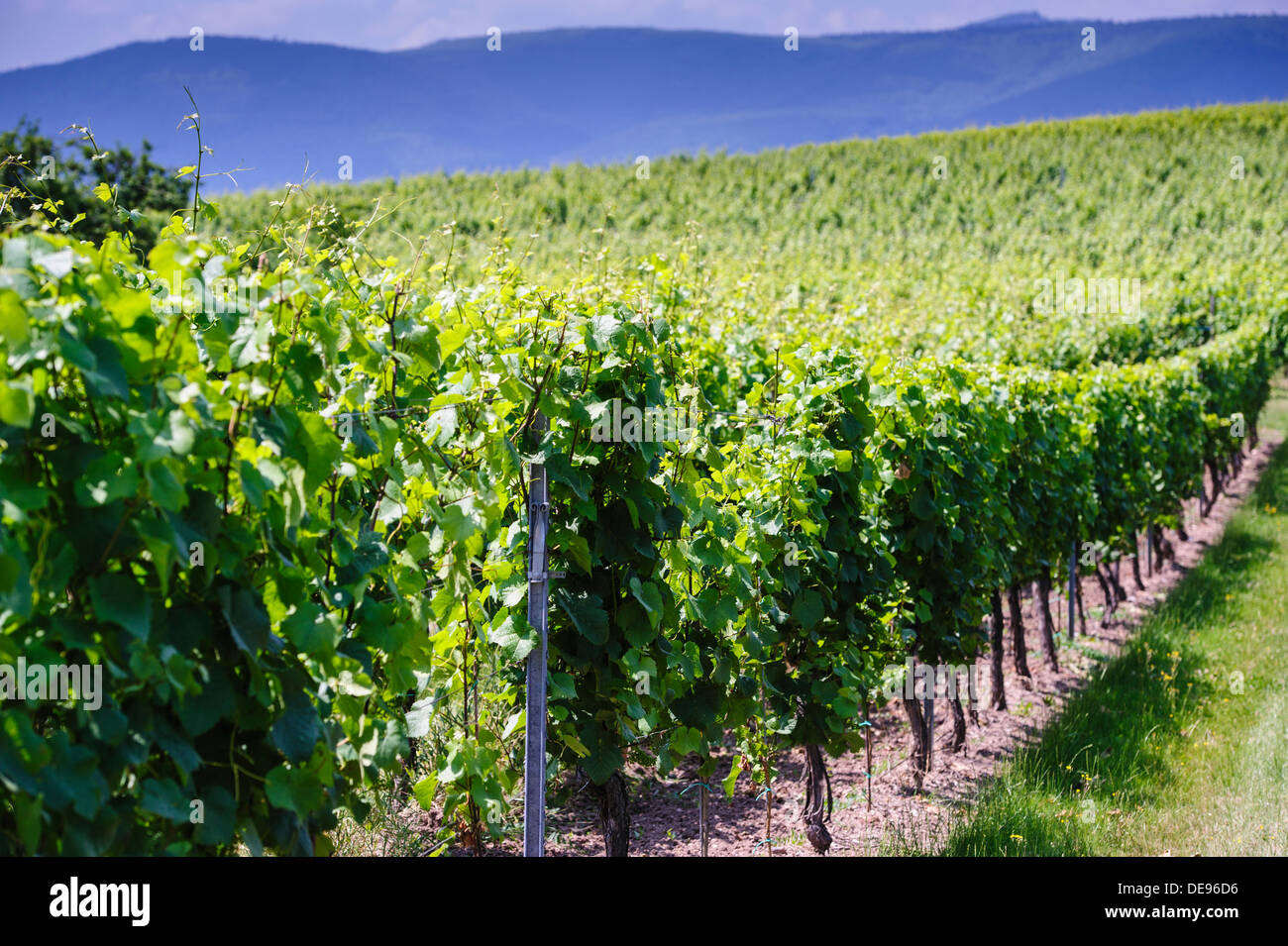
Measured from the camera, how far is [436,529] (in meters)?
2.43

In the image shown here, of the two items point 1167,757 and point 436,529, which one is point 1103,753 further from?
point 436,529

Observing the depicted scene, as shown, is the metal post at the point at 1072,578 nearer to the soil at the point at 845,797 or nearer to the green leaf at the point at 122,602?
the soil at the point at 845,797

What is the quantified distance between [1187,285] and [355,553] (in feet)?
73.1

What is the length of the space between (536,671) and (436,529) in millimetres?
524

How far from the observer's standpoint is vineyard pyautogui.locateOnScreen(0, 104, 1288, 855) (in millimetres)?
1409

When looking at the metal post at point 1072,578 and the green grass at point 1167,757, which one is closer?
the green grass at point 1167,757

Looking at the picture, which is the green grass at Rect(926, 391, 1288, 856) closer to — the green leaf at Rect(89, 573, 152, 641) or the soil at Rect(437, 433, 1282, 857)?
the soil at Rect(437, 433, 1282, 857)

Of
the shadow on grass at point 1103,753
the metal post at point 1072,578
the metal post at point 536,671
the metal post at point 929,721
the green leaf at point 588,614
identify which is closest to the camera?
the metal post at point 536,671

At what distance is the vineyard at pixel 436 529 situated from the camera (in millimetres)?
1409

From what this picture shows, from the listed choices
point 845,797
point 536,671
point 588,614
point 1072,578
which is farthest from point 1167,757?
point 536,671

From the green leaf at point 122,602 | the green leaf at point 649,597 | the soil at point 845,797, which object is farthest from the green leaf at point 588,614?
the green leaf at point 122,602

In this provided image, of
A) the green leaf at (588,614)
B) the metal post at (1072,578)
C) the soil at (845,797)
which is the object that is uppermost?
the green leaf at (588,614)

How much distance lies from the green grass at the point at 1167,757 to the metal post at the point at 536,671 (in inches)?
83.3
